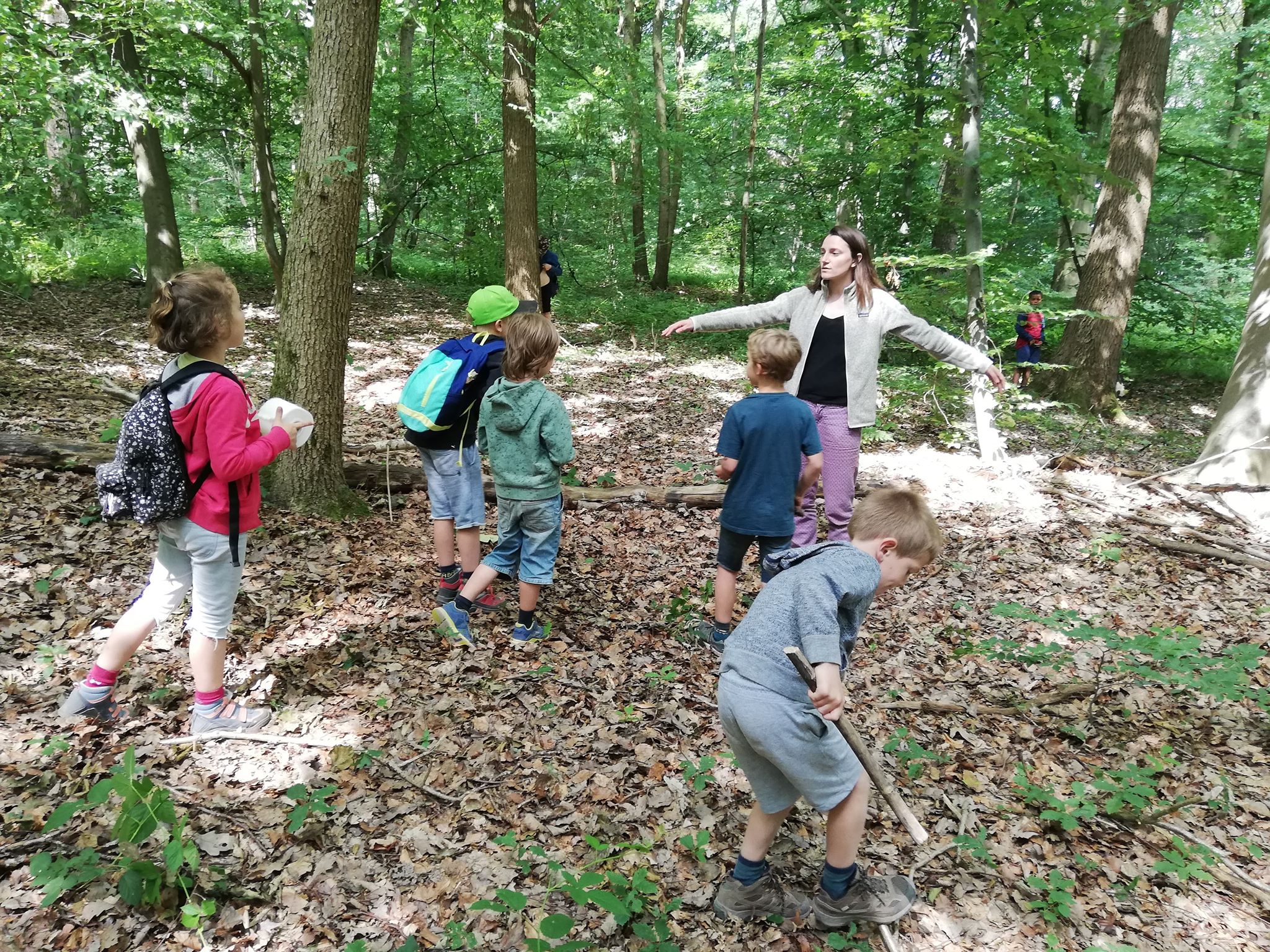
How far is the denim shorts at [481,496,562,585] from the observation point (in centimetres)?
395

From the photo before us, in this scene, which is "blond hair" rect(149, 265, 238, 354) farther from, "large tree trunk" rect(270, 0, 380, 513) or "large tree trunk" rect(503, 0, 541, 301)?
"large tree trunk" rect(503, 0, 541, 301)

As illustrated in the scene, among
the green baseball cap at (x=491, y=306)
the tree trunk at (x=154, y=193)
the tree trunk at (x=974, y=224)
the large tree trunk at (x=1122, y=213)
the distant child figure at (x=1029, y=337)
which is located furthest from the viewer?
the distant child figure at (x=1029, y=337)

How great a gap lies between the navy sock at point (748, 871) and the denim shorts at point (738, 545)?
153 centimetres

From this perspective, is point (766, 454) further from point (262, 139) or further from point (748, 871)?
point (262, 139)

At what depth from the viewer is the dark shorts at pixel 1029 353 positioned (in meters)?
11.1

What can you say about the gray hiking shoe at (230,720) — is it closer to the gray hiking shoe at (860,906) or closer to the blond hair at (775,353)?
the gray hiking shoe at (860,906)

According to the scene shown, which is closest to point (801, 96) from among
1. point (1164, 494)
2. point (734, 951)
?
point (1164, 494)

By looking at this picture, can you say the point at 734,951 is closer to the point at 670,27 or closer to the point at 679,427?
the point at 679,427

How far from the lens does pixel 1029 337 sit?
11031mm

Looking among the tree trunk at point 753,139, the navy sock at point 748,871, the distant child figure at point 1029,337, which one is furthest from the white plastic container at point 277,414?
the tree trunk at point 753,139

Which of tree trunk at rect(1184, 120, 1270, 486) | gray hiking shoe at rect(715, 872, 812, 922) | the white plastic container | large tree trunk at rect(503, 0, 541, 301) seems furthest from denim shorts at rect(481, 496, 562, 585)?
tree trunk at rect(1184, 120, 1270, 486)

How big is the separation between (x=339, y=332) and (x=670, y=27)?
31.0 m

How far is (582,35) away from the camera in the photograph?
1191 cm

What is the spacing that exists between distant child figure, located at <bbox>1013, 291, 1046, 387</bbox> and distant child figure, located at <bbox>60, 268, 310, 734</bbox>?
1047cm
